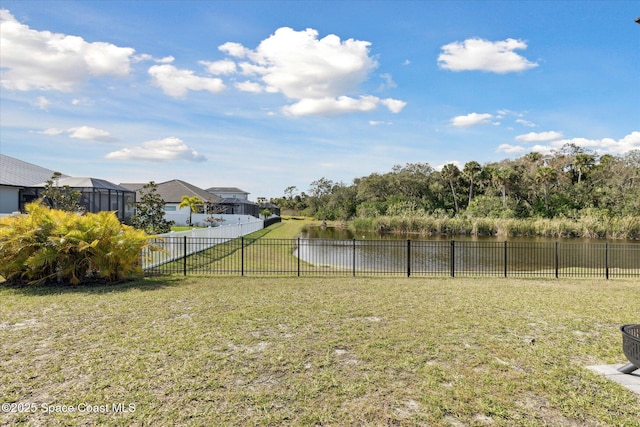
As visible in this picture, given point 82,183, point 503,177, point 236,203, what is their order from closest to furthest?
point 82,183, point 236,203, point 503,177

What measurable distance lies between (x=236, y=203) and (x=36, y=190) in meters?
23.4

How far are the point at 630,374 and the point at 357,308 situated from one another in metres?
4.16

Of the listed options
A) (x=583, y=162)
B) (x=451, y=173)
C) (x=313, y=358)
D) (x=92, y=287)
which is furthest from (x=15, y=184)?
(x=583, y=162)

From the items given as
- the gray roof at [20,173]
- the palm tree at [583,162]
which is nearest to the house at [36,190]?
the gray roof at [20,173]

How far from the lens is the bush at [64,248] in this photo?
9.21 m

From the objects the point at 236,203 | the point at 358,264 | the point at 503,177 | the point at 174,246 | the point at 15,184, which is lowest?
the point at 358,264

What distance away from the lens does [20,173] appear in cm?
2922

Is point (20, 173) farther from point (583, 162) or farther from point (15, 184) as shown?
point (583, 162)

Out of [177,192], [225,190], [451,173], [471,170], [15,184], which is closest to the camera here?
[15,184]

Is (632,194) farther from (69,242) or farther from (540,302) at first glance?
(69,242)

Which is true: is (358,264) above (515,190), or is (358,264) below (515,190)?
below

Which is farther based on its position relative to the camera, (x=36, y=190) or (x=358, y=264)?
(x=36, y=190)

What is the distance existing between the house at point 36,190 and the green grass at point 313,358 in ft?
69.0

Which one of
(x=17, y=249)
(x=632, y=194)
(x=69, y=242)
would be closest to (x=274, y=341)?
(x=69, y=242)
